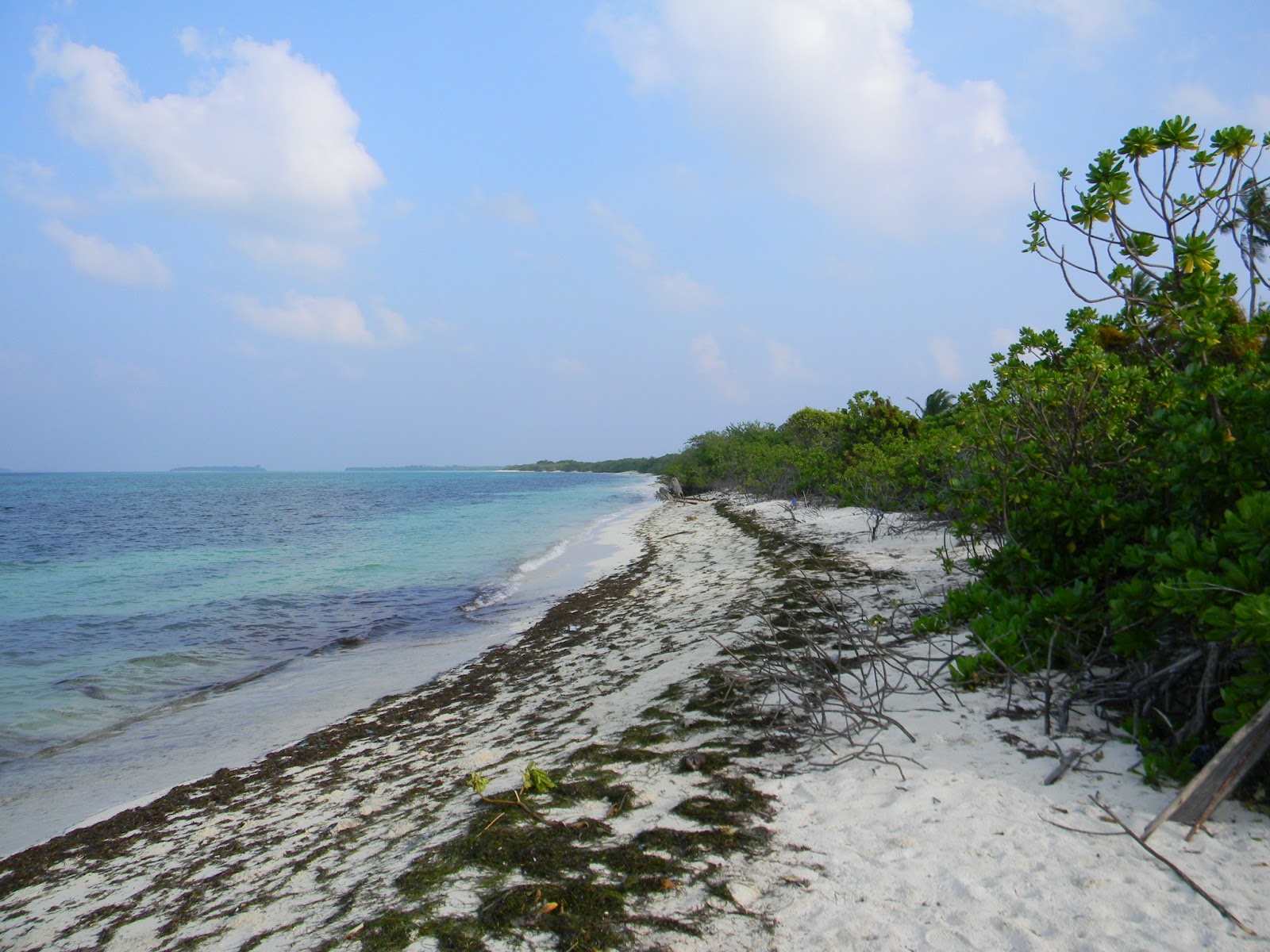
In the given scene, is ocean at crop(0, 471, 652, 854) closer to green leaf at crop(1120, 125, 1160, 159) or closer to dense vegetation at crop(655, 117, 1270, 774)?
dense vegetation at crop(655, 117, 1270, 774)

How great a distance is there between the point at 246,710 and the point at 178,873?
3.82 meters

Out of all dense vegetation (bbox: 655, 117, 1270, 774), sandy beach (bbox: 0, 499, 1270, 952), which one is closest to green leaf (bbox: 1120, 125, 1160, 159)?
dense vegetation (bbox: 655, 117, 1270, 774)

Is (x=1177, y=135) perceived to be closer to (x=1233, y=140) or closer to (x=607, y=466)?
(x=1233, y=140)

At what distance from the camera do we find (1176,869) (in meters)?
2.42

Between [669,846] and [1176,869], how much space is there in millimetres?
1862

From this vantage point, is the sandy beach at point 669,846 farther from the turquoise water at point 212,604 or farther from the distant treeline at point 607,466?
the distant treeline at point 607,466

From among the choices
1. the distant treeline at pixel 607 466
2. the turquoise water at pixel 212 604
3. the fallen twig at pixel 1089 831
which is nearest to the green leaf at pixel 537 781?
the fallen twig at pixel 1089 831

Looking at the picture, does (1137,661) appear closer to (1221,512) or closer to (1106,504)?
(1221,512)

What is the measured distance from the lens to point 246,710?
23.2 ft

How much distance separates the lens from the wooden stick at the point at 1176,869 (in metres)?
2.18

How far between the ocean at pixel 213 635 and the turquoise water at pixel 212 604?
0.16ft

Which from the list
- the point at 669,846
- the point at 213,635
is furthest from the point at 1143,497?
the point at 213,635

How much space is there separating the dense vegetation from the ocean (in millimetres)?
6090

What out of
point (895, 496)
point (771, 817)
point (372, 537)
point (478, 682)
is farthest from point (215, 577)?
point (771, 817)
